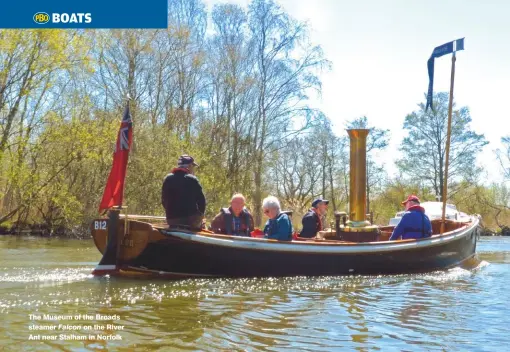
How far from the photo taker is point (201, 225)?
865cm

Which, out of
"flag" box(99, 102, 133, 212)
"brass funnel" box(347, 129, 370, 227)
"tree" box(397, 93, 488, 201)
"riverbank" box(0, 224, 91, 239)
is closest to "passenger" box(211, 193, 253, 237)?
"flag" box(99, 102, 133, 212)

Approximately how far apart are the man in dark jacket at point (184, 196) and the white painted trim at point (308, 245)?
32 centimetres

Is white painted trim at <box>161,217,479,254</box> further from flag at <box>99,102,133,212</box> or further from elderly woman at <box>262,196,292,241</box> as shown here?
flag at <box>99,102,133,212</box>

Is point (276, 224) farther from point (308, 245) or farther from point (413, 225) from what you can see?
point (413, 225)

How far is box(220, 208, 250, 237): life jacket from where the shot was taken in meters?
8.83

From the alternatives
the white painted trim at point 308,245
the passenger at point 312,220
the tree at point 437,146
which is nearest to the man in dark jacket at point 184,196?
the white painted trim at point 308,245

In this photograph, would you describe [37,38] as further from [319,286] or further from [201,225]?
[319,286]

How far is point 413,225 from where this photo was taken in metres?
10.2

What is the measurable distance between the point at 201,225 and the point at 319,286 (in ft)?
6.65

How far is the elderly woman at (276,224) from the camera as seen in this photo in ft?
28.6

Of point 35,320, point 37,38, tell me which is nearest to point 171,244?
point 35,320

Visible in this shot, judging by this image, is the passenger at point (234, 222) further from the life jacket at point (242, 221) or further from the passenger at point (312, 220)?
the passenger at point (312, 220)

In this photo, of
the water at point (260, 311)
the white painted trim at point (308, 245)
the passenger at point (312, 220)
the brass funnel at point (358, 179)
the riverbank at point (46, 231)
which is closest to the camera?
the water at point (260, 311)

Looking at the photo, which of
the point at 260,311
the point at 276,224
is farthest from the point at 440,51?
the point at 260,311
